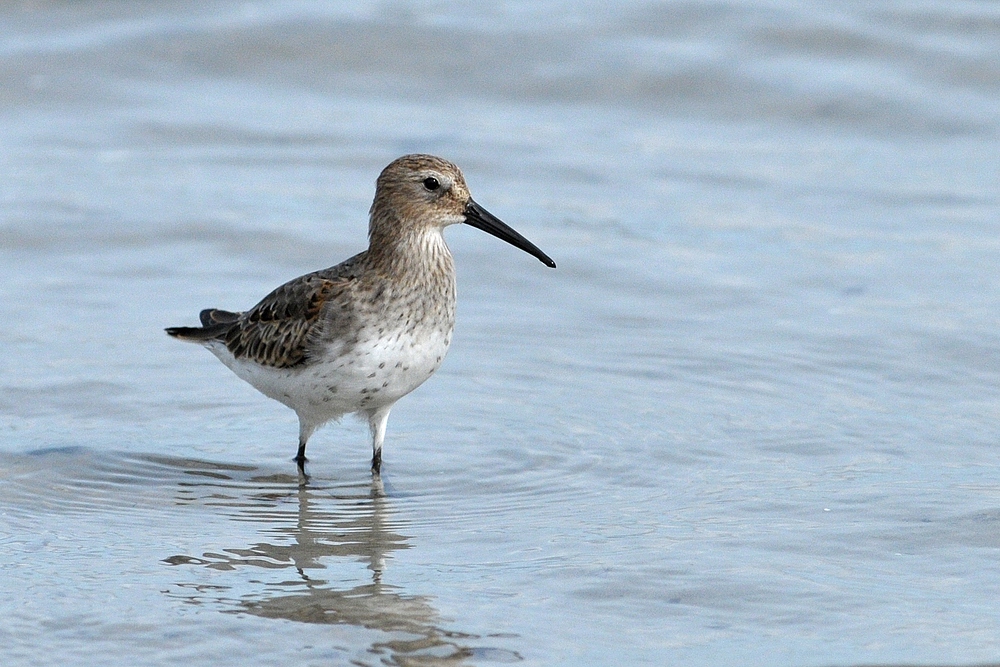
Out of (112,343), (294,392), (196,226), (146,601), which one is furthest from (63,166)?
(146,601)

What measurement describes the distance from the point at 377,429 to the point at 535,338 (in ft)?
6.89

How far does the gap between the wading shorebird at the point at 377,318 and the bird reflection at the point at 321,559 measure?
425mm

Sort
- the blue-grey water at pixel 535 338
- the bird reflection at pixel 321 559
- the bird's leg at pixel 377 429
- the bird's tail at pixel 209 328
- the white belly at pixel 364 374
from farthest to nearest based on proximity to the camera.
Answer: the bird's tail at pixel 209 328
the bird's leg at pixel 377 429
the white belly at pixel 364 374
the blue-grey water at pixel 535 338
the bird reflection at pixel 321 559

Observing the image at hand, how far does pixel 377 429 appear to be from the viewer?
761 cm

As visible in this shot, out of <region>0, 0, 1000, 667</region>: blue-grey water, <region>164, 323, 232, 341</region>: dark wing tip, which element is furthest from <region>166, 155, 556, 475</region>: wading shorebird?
<region>0, 0, 1000, 667</region>: blue-grey water

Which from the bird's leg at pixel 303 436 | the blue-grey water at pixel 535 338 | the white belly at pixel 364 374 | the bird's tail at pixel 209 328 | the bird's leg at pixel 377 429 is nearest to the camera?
the blue-grey water at pixel 535 338

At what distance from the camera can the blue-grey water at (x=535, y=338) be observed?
5.71 meters

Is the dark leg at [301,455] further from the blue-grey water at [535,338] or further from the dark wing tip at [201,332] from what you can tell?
the dark wing tip at [201,332]

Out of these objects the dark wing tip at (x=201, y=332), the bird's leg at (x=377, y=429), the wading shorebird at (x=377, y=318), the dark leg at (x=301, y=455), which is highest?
the wading shorebird at (x=377, y=318)

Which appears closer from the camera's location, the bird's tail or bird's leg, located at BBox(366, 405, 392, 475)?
bird's leg, located at BBox(366, 405, 392, 475)

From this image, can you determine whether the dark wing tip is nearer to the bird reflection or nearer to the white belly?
the white belly

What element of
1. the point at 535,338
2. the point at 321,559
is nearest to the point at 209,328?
the point at 535,338

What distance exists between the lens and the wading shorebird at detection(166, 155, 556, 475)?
729 centimetres

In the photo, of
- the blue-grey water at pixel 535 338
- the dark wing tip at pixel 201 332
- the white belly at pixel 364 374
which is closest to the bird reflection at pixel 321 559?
the blue-grey water at pixel 535 338
